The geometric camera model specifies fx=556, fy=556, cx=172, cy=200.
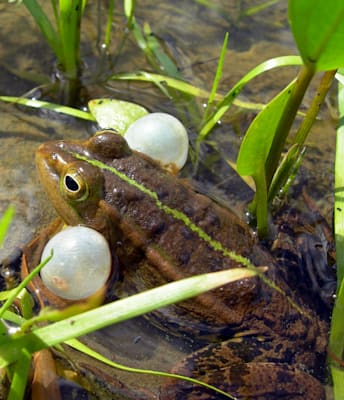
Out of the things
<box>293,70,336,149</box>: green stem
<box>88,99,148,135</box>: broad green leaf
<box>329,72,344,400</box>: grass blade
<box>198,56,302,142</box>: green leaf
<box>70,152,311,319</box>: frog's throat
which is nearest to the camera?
<box>329,72,344,400</box>: grass blade

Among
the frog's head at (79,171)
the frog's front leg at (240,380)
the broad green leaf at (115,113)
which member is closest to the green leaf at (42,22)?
the broad green leaf at (115,113)

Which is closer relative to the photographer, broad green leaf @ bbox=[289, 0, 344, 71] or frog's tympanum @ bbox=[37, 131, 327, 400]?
broad green leaf @ bbox=[289, 0, 344, 71]

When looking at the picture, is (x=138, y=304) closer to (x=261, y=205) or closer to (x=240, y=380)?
(x=240, y=380)

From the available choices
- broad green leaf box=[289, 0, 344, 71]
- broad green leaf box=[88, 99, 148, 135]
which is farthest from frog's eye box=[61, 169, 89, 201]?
broad green leaf box=[289, 0, 344, 71]

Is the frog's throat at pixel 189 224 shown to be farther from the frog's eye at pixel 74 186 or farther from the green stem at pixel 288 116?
the green stem at pixel 288 116

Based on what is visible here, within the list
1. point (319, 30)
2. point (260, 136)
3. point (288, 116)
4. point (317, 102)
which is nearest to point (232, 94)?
point (317, 102)

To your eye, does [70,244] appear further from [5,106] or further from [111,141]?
[5,106]

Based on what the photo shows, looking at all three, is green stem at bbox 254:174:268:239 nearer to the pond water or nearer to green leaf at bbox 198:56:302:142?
the pond water

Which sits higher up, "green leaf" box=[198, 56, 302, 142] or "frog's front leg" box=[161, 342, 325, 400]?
"green leaf" box=[198, 56, 302, 142]

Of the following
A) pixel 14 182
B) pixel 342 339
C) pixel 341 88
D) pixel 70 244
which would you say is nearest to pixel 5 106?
pixel 14 182
